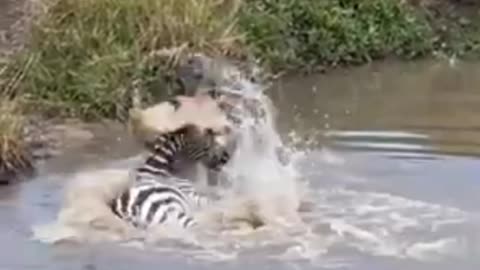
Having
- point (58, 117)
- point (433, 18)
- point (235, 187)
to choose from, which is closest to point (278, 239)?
point (235, 187)

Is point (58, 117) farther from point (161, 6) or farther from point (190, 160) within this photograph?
point (190, 160)

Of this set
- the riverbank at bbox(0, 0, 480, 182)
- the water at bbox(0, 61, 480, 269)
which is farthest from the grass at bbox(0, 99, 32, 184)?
the water at bbox(0, 61, 480, 269)

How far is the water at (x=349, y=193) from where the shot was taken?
691cm

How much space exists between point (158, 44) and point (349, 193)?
362cm

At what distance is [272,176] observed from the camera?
8.05 meters

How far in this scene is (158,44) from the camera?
11398 mm

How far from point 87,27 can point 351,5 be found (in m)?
3.57

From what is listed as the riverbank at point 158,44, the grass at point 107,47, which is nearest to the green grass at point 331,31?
the riverbank at point 158,44

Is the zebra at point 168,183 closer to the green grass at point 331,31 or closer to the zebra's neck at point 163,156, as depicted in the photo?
the zebra's neck at point 163,156

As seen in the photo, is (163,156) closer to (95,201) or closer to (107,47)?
(95,201)

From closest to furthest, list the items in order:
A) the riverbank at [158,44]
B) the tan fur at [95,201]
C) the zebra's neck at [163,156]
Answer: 1. the tan fur at [95,201]
2. the zebra's neck at [163,156]
3. the riverbank at [158,44]

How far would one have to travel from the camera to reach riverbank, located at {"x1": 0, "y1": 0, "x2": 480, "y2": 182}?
1041cm

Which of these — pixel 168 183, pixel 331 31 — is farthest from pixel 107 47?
pixel 168 183

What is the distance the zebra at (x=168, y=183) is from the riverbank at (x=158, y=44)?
658 mm
